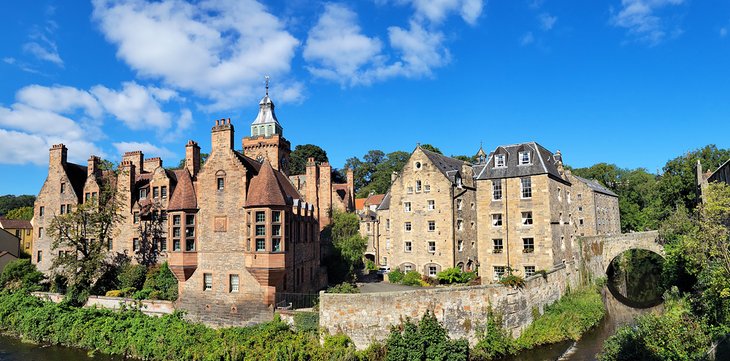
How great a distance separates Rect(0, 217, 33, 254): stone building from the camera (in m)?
56.7

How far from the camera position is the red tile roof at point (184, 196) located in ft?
90.1

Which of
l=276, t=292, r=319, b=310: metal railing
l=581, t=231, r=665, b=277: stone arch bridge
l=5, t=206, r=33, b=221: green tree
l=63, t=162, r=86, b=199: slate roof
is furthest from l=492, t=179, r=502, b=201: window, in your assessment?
l=5, t=206, r=33, b=221: green tree

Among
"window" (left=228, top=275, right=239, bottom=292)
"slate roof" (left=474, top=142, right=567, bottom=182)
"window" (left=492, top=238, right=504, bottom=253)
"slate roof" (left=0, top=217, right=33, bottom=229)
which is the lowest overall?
"window" (left=228, top=275, right=239, bottom=292)

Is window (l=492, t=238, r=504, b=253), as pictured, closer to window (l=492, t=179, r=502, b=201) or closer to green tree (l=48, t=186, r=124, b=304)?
window (l=492, t=179, r=502, b=201)

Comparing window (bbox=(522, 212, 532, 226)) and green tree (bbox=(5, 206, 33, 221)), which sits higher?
green tree (bbox=(5, 206, 33, 221))

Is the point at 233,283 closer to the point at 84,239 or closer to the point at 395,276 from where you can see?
the point at 84,239

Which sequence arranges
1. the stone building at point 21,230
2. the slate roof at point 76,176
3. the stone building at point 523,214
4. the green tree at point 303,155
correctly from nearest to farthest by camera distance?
the stone building at point 523,214 < the slate roof at point 76,176 < the stone building at point 21,230 < the green tree at point 303,155

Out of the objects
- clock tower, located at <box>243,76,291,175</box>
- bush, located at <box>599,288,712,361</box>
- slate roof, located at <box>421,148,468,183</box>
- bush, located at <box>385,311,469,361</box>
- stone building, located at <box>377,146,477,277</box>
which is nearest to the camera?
bush, located at <box>599,288,712,361</box>

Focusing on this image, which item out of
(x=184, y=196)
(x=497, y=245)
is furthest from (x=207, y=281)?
(x=497, y=245)

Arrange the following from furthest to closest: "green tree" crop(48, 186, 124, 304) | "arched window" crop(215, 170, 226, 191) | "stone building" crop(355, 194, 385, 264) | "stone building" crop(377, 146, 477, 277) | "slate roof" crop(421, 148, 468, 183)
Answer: "stone building" crop(355, 194, 385, 264) → "slate roof" crop(421, 148, 468, 183) → "stone building" crop(377, 146, 477, 277) → "green tree" crop(48, 186, 124, 304) → "arched window" crop(215, 170, 226, 191)

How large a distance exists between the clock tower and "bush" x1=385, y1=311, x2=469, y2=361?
24469 millimetres

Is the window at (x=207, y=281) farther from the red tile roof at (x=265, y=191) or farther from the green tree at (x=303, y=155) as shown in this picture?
the green tree at (x=303, y=155)

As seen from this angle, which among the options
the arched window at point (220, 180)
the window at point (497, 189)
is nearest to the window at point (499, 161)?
the window at point (497, 189)

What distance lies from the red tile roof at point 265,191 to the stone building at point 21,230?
47287mm
